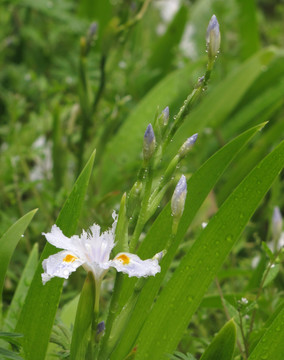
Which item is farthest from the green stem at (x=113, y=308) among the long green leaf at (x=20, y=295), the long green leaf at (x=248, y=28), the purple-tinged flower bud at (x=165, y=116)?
the long green leaf at (x=248, y=28)

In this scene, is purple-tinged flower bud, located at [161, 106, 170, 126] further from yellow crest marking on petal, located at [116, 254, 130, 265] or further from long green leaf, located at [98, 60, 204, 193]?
long green leaf, located at [98, 60, 204, 193]

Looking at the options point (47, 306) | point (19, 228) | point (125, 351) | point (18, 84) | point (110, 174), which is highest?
point (18, 84)

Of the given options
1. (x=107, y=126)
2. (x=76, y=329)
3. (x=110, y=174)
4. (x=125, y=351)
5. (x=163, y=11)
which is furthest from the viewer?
(x=163, y=11)

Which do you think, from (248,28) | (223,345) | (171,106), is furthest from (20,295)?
(248,28)

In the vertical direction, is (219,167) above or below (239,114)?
below

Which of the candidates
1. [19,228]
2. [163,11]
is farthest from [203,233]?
[163,11]

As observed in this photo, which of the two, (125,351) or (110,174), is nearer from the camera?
(125,351)

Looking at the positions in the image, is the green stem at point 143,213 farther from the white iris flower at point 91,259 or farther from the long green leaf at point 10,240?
the long green leaf at point 10,240

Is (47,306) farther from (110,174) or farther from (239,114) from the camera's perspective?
(239,114)
